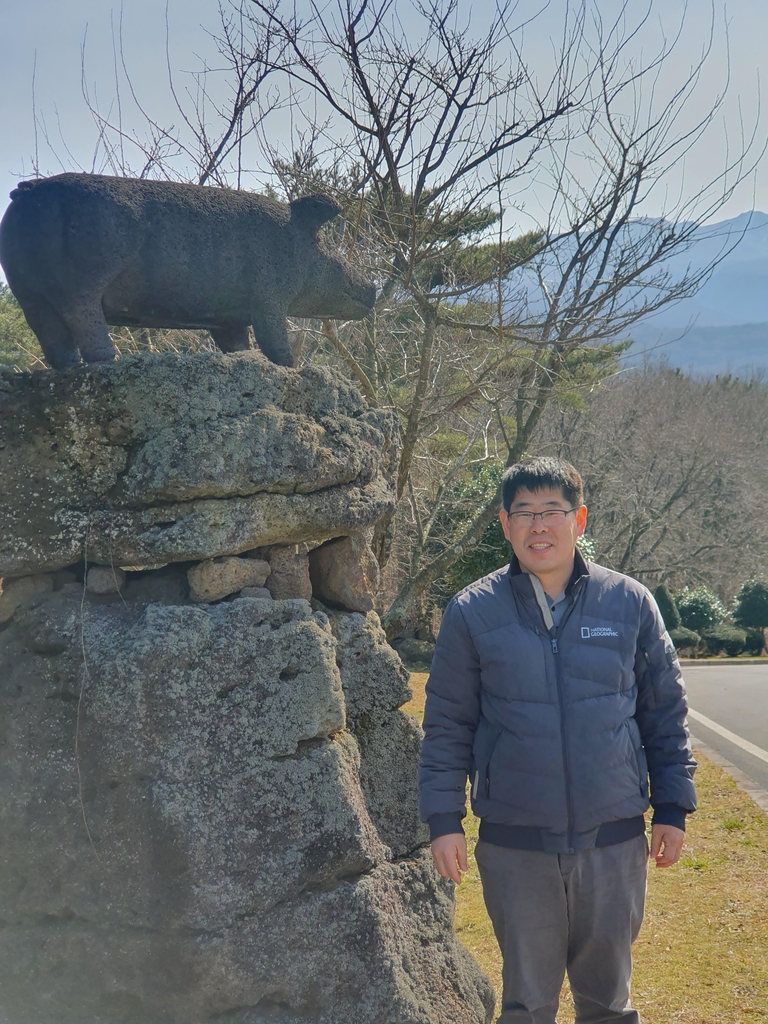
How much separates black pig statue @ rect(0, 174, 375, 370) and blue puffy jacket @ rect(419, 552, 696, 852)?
→ 1.63 metres

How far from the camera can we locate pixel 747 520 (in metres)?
32.4

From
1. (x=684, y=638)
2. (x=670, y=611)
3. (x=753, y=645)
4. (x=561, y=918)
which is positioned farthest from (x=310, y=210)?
(x=753, y=645)

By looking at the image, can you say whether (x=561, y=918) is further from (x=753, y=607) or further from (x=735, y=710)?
(x=753, y=607)

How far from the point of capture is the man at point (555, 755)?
2.70 m

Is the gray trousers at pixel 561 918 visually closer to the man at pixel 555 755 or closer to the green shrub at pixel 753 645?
the man at pixel 555 755

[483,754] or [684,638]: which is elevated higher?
[483,754]

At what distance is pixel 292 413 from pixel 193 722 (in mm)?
1278

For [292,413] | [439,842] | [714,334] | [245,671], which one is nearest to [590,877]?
[439,842]

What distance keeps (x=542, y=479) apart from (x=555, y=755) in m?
0.90

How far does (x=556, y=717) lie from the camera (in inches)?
107

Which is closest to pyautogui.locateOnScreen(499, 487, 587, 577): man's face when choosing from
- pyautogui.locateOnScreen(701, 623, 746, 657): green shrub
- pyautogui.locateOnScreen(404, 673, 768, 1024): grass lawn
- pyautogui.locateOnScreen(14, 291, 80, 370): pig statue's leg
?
pyautogui.locateOnScreen(14, 291, 80, 370): pig statue's leg

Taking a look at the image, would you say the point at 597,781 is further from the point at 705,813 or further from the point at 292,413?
the point at 705,813

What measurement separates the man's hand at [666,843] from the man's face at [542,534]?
91 cm

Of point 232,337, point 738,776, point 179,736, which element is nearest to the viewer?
point 179,736
